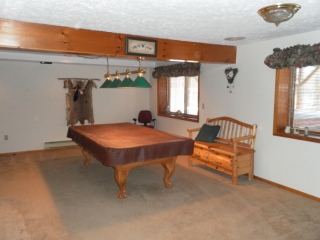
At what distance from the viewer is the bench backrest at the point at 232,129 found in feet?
13.6

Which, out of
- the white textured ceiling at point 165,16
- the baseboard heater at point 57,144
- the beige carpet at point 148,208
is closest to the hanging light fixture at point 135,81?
the white textured ceiling at point 165,16

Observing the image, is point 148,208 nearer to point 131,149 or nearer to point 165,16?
point 131,149

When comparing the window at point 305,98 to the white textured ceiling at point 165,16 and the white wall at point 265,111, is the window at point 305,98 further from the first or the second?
the white textured ceiling at point 165,16

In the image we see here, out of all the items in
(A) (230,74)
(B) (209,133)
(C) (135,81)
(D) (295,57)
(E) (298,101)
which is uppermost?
(D) (295,57)

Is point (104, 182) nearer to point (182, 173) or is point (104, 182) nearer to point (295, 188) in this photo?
point (182, 173)

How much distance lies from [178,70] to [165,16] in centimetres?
323

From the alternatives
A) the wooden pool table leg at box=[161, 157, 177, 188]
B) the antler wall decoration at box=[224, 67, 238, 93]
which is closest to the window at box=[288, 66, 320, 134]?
the antler wall decoration at box=[224, 67, 238, 93]

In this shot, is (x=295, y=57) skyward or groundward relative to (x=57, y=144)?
skyward

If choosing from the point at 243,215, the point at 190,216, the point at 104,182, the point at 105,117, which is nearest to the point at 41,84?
the point at 105,117

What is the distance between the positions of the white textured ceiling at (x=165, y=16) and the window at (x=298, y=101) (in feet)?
2.01

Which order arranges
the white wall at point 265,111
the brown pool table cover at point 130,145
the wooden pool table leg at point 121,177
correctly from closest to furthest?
the brown pool table cover at point 130,145
the wooden pool table leg at point 121,177
the white wall at point 265,111

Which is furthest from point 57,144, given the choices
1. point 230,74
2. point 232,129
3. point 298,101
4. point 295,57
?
point 295,57

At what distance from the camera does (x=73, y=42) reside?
305cm

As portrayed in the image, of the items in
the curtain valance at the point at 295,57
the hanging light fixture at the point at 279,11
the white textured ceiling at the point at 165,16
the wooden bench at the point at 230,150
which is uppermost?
the white textured ceiling at the point at 165,16
